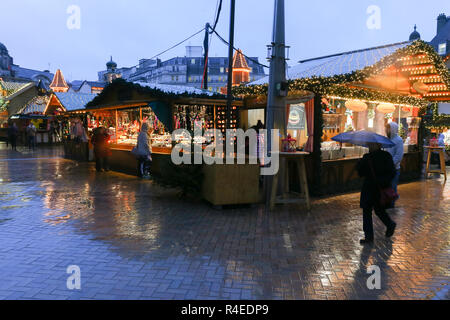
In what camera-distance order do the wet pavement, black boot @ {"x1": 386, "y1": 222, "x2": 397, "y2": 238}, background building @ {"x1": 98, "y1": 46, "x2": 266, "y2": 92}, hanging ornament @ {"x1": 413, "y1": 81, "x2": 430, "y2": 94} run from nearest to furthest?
the wet pavement
black boot @ {"x1": 386, "y1": 222, "x2": 397, "y2": 238}
hanging ornament @ {"x1": 413, "y1": 81, "x2": 430, "y2": 94}
background building @ {"x1": 98, "y1": 46, "x2": 266, "y2": 92}

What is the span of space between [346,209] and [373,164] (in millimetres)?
2609

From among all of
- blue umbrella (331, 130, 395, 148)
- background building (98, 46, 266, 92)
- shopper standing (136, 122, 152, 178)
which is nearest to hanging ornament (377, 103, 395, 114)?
blue umbrella (331, 130, 395, 148)

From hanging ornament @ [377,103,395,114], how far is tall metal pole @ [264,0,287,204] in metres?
5.19

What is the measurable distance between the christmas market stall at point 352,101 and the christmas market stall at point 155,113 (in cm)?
145

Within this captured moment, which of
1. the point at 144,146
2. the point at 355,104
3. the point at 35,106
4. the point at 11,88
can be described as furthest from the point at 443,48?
the point at 11,88

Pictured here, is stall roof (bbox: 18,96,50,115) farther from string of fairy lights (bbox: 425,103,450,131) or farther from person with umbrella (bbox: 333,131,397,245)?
person with umbrella (bbox: 333,131,397,245)

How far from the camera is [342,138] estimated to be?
5.91 m

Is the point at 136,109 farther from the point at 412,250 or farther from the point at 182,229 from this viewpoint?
the point at 412,250

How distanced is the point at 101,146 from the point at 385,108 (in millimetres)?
10066

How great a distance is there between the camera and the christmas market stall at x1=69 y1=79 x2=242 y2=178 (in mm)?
10602

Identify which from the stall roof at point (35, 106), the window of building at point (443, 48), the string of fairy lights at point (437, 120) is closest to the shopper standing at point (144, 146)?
the string of fairy lights at point (437, 120)

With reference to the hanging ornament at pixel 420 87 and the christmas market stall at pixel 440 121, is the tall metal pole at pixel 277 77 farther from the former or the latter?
the christmas market stall at pixel 440 121

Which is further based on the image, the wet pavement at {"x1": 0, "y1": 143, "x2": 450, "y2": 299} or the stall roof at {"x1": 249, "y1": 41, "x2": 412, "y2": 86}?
the stall roof at {"x1": 249, "y1": 41, "x2": 412, "y2": 86}

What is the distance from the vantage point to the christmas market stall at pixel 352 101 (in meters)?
8.79
